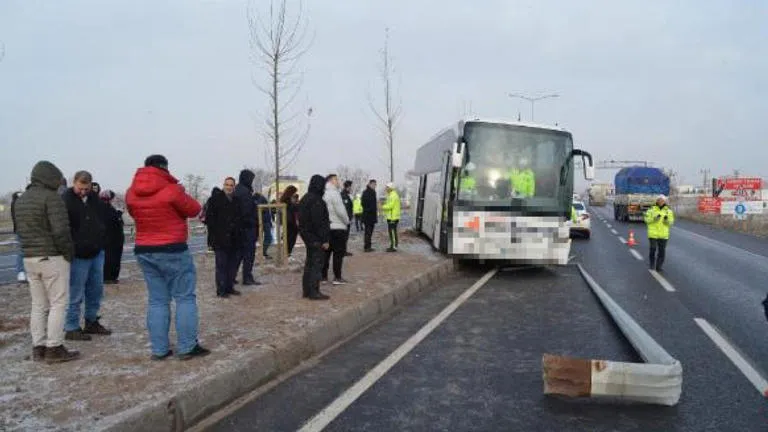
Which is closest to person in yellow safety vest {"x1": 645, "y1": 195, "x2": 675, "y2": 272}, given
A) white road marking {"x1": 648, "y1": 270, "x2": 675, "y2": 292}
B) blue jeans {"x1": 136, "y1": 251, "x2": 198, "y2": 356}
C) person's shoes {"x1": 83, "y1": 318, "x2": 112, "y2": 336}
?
white road marking {"x1": 648, "y1": 270, "x2": 675, "y2": 292}

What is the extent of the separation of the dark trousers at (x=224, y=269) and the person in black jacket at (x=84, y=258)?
2370 mm

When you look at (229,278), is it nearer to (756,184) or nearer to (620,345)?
(620,345)

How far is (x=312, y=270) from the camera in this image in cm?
917

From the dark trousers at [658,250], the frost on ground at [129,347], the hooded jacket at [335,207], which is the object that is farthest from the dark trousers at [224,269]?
the dark trousers at [658,250]

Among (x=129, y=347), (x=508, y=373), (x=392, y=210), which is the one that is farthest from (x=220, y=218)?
(x=392, y=210)

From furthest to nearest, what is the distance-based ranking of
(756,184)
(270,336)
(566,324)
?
(756,184), (566,324), (270,336)

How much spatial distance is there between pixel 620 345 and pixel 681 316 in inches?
89.2

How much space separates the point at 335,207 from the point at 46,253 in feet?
18.0

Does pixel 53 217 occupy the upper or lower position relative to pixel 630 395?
upper

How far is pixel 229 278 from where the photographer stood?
9.34 metres

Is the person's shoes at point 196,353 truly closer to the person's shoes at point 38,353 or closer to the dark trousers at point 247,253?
the person's shoes at point 38,353

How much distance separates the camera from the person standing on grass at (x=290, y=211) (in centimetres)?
1296

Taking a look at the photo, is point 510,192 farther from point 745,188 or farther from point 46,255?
point 745,188

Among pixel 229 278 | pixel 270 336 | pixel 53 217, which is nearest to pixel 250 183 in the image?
pixel 229 278
